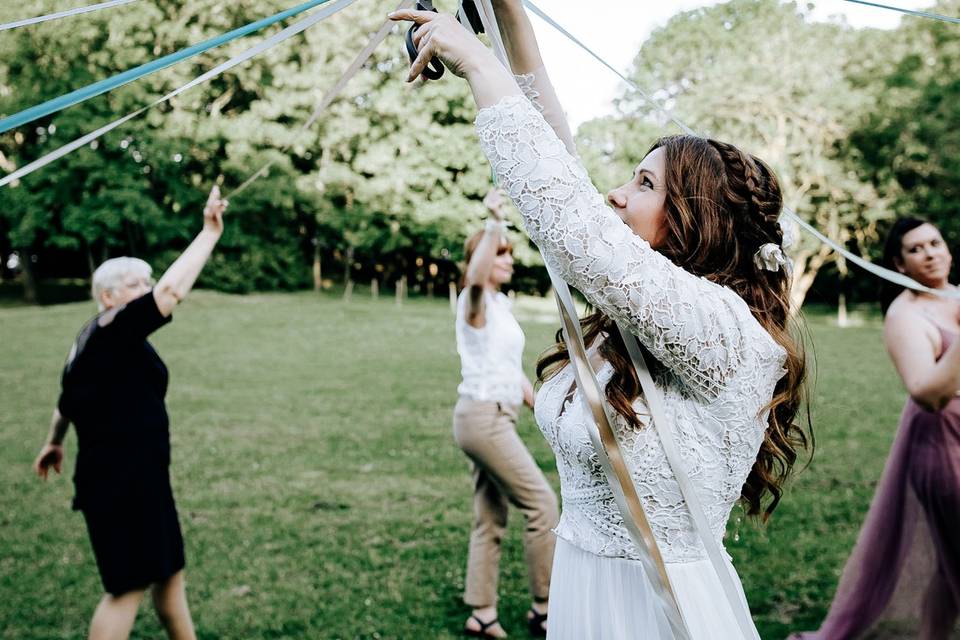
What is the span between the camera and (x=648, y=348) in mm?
1548

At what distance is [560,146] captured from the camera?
1450 mm

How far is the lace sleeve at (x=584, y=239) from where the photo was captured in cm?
140

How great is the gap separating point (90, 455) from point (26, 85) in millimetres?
30512

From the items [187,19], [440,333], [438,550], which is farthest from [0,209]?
[438,550]

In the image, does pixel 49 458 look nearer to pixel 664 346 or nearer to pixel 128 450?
pixel 128 450

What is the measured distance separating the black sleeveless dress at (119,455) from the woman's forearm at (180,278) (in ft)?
0.36

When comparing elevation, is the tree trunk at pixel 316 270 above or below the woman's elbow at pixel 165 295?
below

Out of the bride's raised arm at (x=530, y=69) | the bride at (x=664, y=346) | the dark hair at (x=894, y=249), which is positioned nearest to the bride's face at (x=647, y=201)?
the bride at (x=664, y=346)

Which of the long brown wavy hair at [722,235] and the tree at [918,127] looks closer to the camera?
the long brown wavy hair at [722,235]

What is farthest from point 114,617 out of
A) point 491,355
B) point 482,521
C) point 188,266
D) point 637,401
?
point 637,401

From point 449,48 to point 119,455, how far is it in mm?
2686

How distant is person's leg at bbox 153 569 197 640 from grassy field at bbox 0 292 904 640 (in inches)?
34.7

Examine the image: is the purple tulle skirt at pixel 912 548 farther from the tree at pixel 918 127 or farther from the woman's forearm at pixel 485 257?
the tree at pixel 918 127

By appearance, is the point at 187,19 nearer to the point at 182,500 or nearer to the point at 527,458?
the point at 182,500
